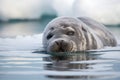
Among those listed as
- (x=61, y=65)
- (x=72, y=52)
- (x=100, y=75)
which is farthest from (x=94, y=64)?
(x=72, y=52)

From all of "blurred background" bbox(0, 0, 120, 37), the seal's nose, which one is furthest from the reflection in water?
"blurred background" bbox(0, 0, 120, 37)

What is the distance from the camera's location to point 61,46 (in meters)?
9.74

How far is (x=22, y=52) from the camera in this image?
1045 centimetres

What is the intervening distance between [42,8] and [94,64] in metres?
17.1

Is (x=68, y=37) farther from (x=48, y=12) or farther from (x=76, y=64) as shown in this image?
(x=48, y=12)

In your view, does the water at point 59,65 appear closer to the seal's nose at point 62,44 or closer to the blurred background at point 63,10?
the seal's nose at point 62,44

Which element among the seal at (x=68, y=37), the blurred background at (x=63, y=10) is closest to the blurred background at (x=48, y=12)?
the blurred background at (x=63, y=10)

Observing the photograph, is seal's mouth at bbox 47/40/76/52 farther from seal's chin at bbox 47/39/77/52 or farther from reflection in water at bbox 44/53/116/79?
reflection in water at bbox 44/53/116/79

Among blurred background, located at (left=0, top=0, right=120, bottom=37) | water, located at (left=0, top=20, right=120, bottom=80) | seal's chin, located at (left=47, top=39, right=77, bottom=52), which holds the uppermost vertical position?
blurred background, located at (left=0, top=0, right=120, bottom=37)

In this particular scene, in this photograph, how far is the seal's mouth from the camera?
9.69 meters

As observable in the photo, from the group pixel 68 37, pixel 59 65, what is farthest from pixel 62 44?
pixel 59 65

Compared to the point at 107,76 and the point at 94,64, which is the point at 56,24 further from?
the point at 107,76

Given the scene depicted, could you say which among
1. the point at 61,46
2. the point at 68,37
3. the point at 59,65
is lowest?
the point at 59,65

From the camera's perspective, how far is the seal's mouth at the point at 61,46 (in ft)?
31.8
